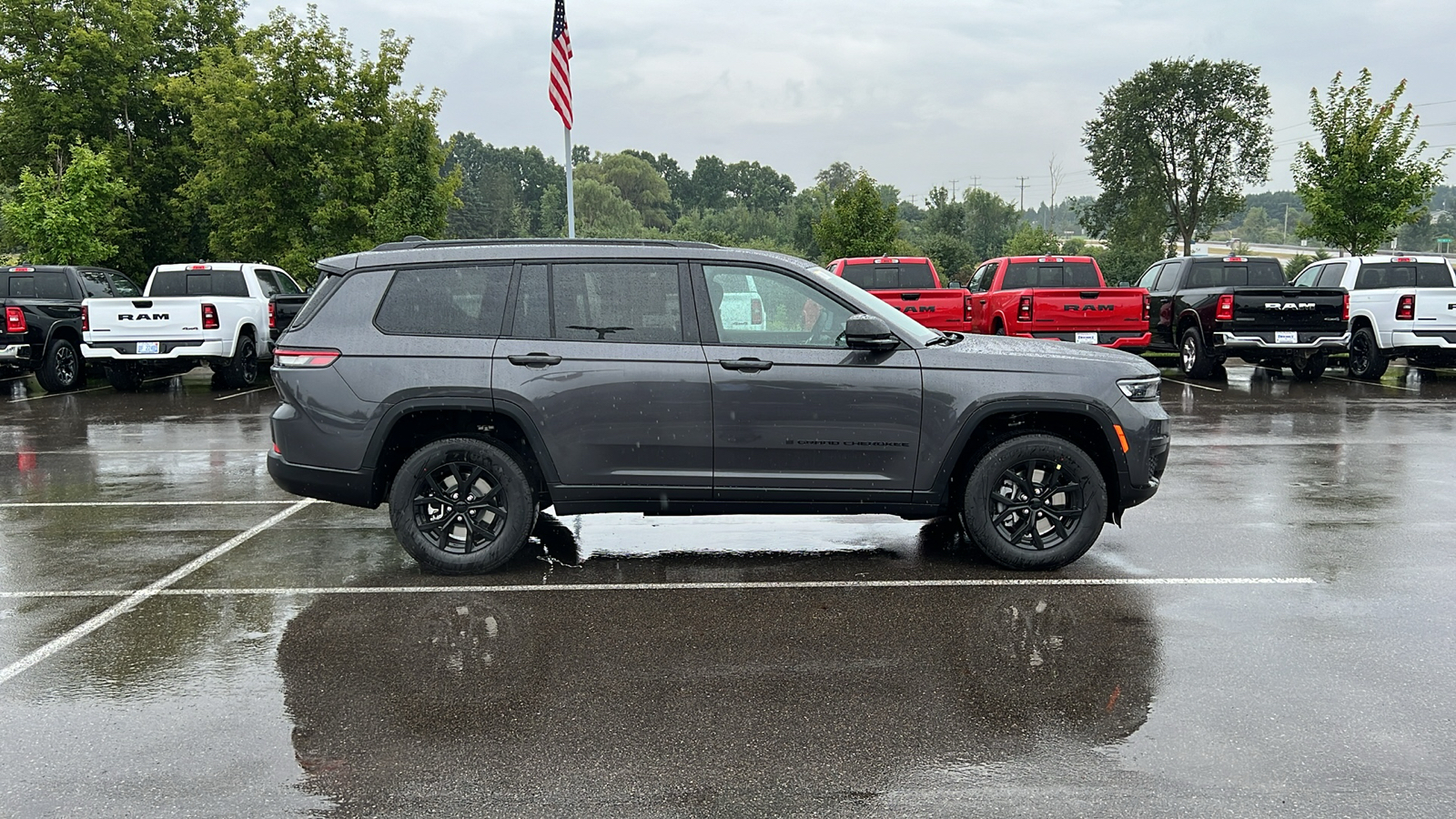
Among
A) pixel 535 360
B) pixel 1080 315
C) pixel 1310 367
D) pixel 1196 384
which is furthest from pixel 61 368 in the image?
pixel 1310 367

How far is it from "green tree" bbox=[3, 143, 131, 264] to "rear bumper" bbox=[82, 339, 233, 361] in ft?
39.9

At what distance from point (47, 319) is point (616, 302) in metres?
14.5

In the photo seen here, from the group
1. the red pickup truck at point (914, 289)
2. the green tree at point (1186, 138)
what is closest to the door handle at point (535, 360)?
the red pickup truck at point (914, 289)

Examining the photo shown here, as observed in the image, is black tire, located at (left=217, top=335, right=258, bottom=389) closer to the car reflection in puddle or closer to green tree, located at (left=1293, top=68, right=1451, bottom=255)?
the car reflection in puddle

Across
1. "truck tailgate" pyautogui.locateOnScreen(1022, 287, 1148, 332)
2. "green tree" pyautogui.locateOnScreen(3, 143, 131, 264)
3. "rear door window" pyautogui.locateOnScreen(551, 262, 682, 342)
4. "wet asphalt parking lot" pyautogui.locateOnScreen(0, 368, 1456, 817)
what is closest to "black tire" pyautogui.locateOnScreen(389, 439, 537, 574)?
"wet asphalt parking lot" pyautogui.locateOnScreen(0, 368, 1456, 817)

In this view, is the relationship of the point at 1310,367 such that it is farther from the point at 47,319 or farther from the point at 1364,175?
the point at 47,319

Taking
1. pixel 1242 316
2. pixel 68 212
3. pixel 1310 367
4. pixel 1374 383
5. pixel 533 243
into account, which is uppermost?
pixel 68 212

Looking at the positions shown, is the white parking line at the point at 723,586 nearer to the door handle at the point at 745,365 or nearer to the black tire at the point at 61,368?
the door handle at the point at 745,365

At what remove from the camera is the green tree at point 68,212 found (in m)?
26.4

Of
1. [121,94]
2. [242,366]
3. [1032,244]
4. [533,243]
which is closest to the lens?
[533,243]

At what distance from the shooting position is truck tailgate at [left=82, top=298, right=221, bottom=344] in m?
16.3

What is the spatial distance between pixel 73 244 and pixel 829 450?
2672 cm

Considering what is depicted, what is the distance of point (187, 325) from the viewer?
647 inches

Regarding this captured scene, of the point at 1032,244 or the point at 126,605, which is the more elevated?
the point at 1032,244
